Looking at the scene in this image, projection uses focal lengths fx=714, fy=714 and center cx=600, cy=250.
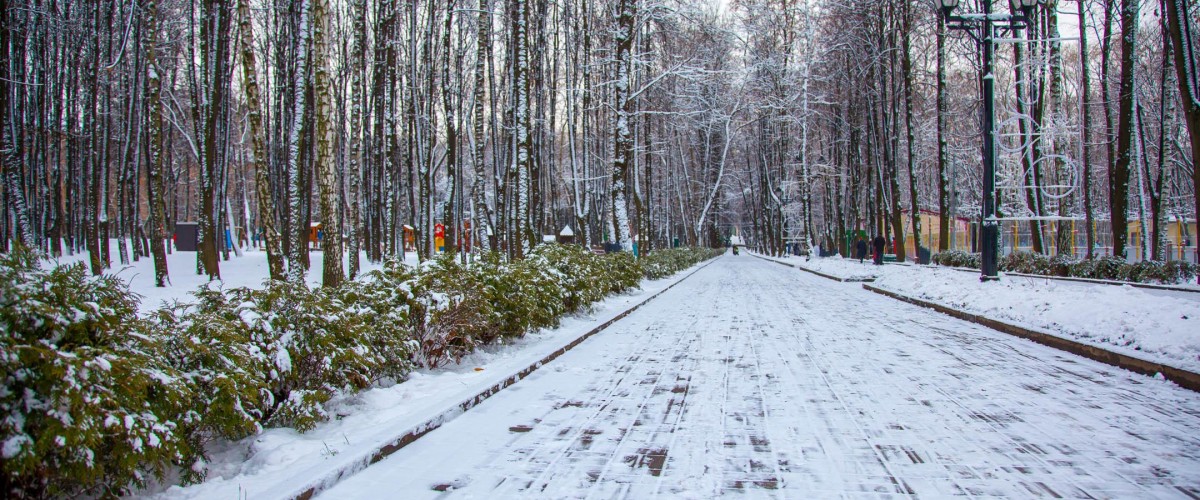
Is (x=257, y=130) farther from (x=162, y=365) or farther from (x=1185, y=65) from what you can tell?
(x=1185, y=65)

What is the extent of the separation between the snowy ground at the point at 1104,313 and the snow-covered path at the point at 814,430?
546mm

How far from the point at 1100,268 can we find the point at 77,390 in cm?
2039

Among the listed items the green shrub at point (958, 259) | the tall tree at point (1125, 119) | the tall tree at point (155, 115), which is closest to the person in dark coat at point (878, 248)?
the green shrub at point (958, 259)

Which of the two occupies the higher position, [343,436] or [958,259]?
[958,259]

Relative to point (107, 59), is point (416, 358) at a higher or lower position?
lower

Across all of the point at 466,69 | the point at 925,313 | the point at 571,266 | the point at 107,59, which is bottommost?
the point at 925,313

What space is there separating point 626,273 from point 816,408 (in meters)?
12.4

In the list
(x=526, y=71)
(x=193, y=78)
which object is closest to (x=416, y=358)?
(x=526, y=71)

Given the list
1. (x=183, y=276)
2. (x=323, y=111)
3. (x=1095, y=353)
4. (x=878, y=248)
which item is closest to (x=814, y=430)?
(x=1095, y=353)

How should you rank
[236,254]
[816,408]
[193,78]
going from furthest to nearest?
[236,254], [193,78], [816,408]

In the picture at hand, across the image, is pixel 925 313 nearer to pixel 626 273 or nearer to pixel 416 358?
pixel 626 273

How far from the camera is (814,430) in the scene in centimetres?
518

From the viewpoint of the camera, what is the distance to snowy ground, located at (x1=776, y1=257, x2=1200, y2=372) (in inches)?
290

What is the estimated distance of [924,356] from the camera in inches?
336
